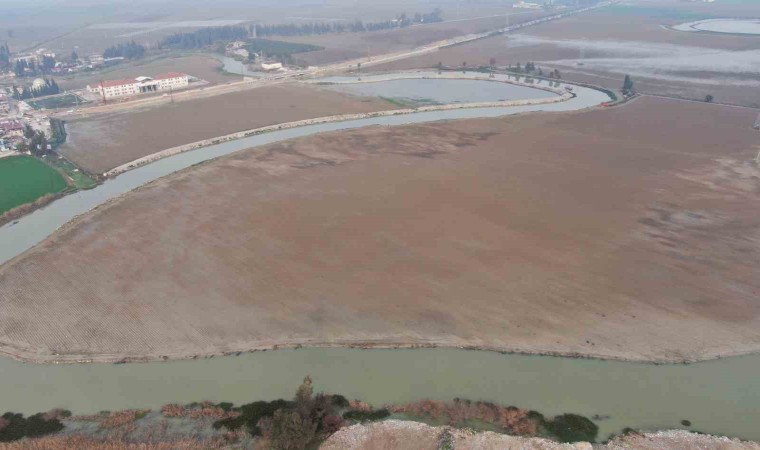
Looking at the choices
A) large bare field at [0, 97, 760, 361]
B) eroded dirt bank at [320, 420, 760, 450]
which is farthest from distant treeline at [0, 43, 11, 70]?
eroded dirt bank at [320, 420, 760, 450]

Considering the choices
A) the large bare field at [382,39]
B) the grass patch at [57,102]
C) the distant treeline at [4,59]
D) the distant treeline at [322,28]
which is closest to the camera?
the grass patch at [57,102]

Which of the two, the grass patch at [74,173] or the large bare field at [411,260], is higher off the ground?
the grass patch at [74,173]

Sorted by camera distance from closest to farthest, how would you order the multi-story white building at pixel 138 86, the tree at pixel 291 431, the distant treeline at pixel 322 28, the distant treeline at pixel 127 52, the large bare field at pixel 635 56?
the tree at pixel 291 431
the multi-story white building at pixel 138 86
the large bare field at pixel 635 56
the distant treeline at pixel 127 52
the distant treeline at pixel 322 28

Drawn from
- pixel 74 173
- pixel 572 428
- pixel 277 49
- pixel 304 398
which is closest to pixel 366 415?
pixel 304 398

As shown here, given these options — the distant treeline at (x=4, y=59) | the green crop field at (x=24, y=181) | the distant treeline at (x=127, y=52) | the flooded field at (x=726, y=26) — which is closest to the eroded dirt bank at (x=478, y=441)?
the green crop field at (x=24, y=181)

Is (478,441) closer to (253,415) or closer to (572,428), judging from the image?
(572,428)

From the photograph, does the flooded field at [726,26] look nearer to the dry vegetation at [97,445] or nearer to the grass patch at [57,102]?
the grass patch at [57,102]
